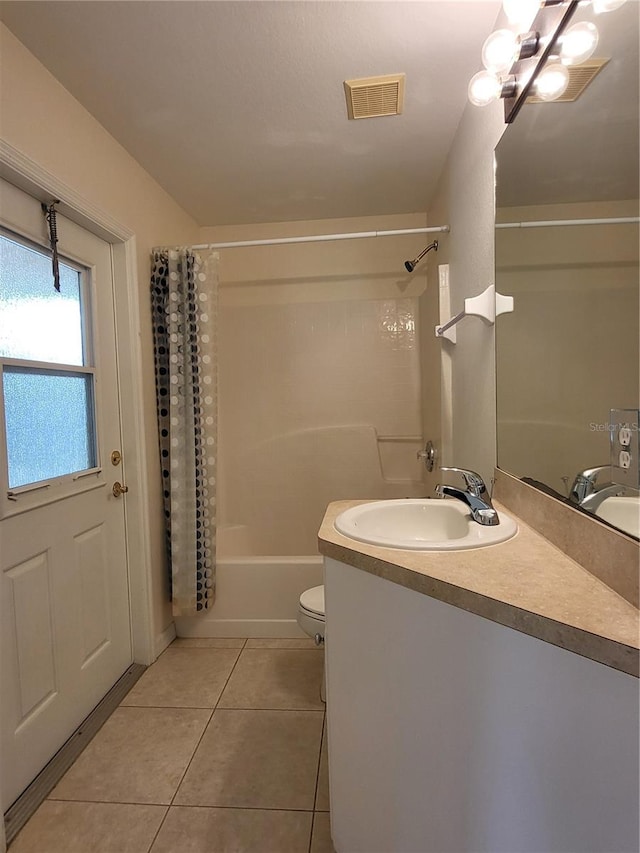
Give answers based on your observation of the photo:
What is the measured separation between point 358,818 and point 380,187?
257 cm

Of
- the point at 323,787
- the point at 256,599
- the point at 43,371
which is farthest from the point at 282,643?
the point at 43,371

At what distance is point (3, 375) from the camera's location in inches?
50.6

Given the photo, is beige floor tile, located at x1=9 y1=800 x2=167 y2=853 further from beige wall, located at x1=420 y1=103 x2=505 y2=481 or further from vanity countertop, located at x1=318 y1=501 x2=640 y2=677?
beige wall, located at x1=420 y1=103 x2=505 y2=481

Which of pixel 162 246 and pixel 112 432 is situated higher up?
pixel 162 246

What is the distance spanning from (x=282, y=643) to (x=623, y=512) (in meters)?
1.81

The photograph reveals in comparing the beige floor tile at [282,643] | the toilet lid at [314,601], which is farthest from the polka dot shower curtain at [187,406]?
the toilet lid at [314,601]

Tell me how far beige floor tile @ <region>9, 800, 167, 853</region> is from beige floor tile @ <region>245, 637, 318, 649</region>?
88 centimetres

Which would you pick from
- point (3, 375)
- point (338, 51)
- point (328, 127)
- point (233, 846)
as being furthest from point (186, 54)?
point (233, 846)

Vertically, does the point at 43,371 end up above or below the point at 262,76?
below

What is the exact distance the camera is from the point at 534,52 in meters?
0.98

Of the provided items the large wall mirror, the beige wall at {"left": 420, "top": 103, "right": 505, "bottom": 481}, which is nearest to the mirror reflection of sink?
the large wall mirror

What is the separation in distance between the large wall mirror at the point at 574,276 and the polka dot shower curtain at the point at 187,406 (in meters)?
1.30

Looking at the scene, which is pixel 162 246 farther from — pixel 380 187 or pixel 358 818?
pixel 358 818

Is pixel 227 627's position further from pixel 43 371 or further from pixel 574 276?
pixel 574 276
